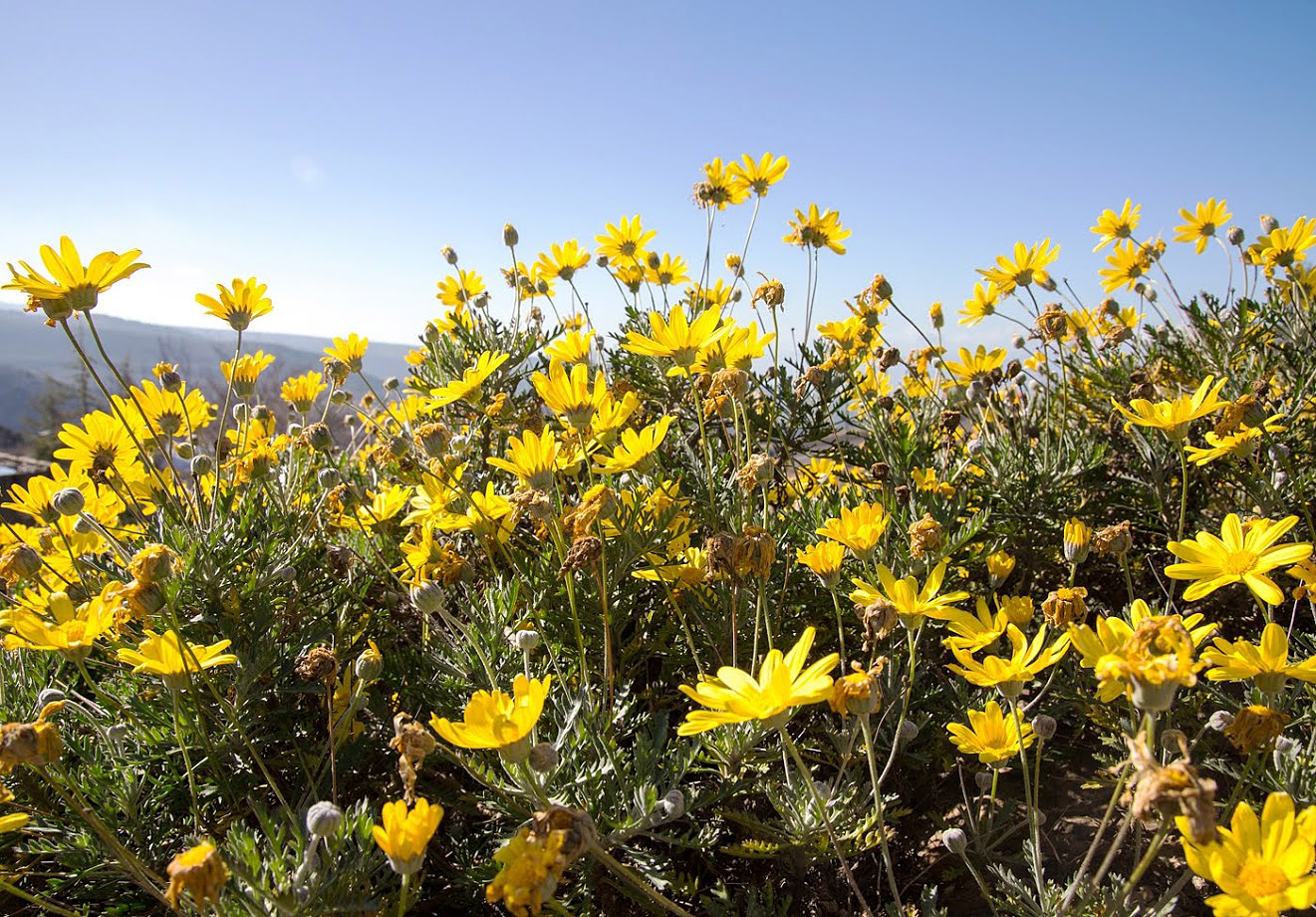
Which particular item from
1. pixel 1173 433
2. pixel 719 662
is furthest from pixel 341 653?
pixel 1173 433

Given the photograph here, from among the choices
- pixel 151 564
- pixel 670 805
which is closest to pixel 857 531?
pixel 670 805

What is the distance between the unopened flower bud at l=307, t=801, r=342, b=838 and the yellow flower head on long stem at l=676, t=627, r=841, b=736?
0.68 metres

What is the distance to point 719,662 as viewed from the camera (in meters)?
2.19

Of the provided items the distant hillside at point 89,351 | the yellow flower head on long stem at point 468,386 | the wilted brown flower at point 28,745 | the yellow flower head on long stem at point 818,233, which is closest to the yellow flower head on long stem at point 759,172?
the yellow flower head on long stem at point 818,233

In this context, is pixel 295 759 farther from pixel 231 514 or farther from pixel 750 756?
pixel 750 756

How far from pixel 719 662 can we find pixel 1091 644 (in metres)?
1.04

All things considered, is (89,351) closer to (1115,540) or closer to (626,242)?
(626,242)

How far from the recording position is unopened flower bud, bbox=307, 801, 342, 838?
1.37m

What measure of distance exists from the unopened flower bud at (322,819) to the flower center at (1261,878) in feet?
5.01

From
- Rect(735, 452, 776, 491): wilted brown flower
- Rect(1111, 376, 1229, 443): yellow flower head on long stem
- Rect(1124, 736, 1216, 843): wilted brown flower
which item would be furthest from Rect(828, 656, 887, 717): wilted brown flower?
Rect(1111, 376, 1229, 443): yellow flower head on long stem

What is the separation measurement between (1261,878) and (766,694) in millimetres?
783

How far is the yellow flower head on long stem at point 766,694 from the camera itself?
1.26 metres

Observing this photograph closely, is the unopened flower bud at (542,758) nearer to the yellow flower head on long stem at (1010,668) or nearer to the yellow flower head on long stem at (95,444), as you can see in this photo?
the yellow flower head on long stem at (1010,668)

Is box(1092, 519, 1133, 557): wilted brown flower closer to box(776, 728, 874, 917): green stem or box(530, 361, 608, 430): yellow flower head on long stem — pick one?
box(776, 728, 874, 917): green stem
